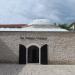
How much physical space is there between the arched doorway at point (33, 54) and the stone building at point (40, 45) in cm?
69

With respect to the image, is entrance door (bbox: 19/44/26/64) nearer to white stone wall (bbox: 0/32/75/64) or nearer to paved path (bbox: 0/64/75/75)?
white stone wall (bbox: 0/32/75/64)

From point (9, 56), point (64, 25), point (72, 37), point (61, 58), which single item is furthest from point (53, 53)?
point (64, 25)

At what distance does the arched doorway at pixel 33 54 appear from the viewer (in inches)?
1013

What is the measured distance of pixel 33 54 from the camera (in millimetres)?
26625

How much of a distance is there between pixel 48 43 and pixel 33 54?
2.69 m

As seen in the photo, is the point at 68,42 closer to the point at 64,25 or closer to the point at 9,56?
the point at 9,56

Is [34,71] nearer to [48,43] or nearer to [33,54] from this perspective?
[48,43]

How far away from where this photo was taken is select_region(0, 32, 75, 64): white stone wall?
2469 cm

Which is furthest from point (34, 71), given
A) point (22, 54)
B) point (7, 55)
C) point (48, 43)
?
point (7, 55)

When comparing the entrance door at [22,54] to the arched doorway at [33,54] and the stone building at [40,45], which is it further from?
the arched doorway at [33,54]

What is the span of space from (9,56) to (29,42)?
8.26 feet

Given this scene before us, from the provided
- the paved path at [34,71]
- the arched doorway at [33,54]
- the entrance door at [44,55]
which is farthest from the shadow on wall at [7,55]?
the paved path at [34,71]

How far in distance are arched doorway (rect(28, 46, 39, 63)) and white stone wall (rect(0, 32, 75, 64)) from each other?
131cm

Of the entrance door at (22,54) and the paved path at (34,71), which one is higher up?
the entrance door at (22,54)
